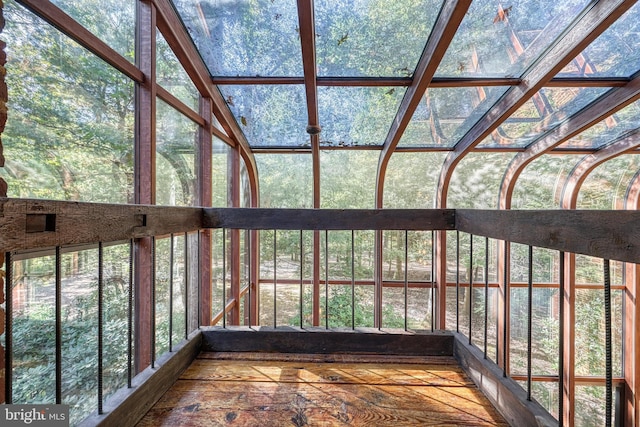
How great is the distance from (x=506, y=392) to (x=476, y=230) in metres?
0.68

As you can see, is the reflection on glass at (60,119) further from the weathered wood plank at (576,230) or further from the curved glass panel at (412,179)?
the curved glass panel at (412,179)

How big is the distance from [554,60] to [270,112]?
9.20ft

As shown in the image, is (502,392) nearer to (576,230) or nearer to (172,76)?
(576,230)

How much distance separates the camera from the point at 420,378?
4.55 feet

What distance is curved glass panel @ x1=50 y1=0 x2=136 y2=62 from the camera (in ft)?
5.08

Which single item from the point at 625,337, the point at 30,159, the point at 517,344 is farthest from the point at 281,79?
the point at 625,337

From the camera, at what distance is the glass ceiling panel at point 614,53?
2.29 metres

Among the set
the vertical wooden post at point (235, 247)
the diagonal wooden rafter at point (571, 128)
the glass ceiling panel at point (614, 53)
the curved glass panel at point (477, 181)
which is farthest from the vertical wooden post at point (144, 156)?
the diagonal wooden rafter at point (571, 128)

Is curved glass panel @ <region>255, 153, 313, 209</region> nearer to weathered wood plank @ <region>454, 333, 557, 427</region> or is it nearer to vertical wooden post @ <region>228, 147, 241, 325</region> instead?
vertical wooden post @ <region>228, 147, 241, 325</region>

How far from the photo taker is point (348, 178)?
438 cm

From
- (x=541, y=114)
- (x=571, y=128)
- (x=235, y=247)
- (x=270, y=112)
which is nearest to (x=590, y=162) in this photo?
(x=571, y=128)

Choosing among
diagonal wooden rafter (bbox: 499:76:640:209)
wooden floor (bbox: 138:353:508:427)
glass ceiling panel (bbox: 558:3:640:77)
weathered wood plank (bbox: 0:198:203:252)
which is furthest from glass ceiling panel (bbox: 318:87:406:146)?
wooden floor (bbox: 138:353:508:427)

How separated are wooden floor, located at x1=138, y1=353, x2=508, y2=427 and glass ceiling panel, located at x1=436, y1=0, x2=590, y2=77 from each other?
8.30ft

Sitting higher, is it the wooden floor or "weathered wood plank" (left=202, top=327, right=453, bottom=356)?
"weathered wood plank" (left=202, top=327, right=453, bottom=356)
